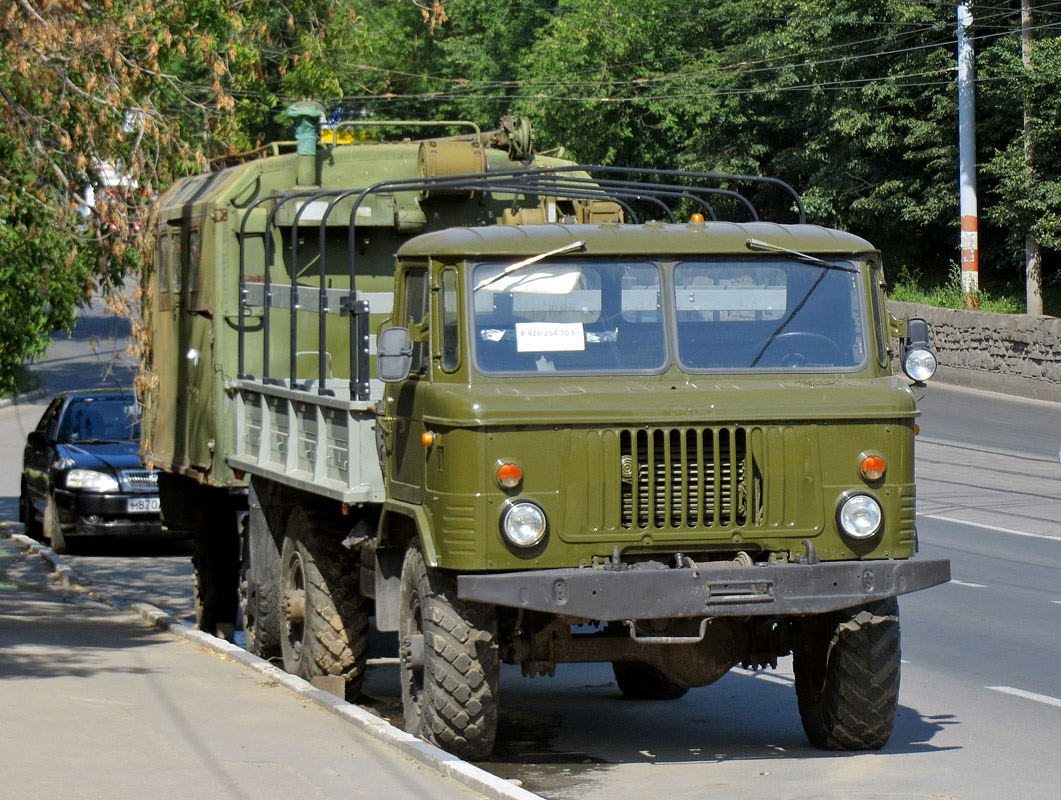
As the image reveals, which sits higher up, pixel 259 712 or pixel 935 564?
pixel 935 564

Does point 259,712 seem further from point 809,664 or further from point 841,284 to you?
point 841,284

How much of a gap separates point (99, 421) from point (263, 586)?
944 centimetres

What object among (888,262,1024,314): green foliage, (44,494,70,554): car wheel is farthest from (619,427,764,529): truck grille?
(888,262,1024,314): green foliage

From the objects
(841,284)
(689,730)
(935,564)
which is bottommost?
(689,730)

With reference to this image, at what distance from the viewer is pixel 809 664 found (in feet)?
27.6

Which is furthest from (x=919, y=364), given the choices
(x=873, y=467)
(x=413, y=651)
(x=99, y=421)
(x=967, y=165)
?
(x=967, y=165)

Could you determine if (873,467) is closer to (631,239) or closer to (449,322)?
(631,239)

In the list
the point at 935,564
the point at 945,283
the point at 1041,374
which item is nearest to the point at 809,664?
the point at 935,564

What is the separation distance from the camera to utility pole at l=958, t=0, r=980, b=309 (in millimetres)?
32406

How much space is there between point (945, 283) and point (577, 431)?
1282 inches

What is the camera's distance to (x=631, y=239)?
8.21 metres

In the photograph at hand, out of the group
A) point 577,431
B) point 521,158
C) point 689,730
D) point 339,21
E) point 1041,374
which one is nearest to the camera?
point 577,431

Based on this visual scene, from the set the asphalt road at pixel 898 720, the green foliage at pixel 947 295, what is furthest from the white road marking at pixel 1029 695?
the green foliage at pixel 947 295

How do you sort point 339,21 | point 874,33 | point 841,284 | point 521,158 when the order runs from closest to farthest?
point 841,284 → point 521,158 → point 339,21 → point 874,33
